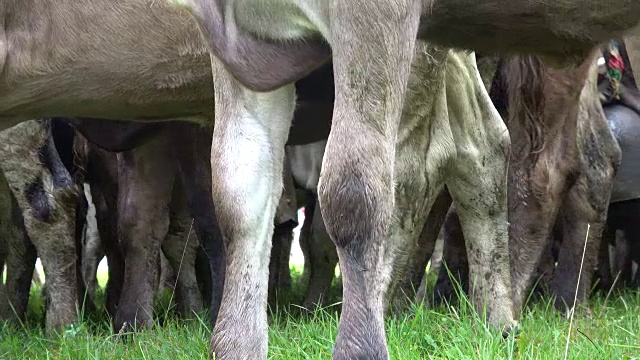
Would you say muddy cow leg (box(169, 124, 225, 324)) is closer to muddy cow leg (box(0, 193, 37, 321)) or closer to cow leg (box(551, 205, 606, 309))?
muddy cow leg (box(0, 193, 37, 321))

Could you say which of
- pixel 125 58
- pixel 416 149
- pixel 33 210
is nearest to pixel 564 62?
pixel 416 149

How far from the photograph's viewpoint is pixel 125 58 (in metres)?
5.15

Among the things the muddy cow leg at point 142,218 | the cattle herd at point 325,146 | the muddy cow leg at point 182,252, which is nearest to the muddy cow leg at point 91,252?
the cattle herd at point 325,146

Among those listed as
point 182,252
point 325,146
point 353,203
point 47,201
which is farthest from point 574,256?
point 353,203

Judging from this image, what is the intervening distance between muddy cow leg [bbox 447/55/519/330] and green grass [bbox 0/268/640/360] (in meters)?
0.15

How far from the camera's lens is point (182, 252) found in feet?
23.1

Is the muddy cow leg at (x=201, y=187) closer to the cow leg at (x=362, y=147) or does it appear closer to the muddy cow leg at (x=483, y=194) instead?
the muddy cow leg at (x=483, y=194)

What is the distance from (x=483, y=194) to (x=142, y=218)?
78.4 inches

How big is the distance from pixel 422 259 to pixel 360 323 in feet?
10.0

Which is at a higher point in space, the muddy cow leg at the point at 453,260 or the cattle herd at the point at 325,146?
the cattle herd at the point at 325,146

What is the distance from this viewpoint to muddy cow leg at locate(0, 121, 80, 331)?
5977mm

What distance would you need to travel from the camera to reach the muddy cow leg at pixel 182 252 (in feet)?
22.5

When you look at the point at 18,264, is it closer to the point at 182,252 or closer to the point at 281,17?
the point at 182,252

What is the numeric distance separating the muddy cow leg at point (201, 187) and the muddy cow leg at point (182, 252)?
2.18 ft
